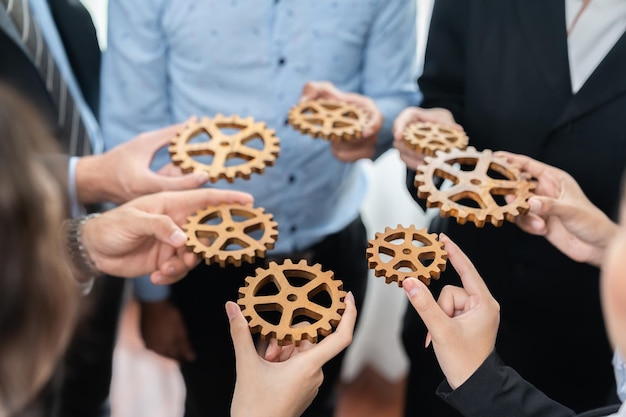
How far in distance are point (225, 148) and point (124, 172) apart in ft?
0.63

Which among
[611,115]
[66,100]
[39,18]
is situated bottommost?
[66,100]

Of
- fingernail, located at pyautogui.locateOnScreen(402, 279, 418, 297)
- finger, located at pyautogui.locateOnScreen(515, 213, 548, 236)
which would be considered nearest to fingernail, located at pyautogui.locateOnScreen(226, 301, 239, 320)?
fingernail, located at pyautogui.locateOnScreen(402, 279, 418, 297)

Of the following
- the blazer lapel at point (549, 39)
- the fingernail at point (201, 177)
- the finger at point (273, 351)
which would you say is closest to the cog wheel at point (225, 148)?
the fingernail at point (201, 177)

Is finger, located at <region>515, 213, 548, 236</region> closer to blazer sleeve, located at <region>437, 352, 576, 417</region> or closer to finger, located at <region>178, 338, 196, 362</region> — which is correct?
blazer sleeve, located at <region>437, 352, 576, 417</region>

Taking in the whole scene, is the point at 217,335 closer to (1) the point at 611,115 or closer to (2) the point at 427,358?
(2) the point at 427,358

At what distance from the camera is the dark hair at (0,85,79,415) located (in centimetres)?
60

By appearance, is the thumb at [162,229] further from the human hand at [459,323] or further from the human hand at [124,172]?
the human hand at [459,323]

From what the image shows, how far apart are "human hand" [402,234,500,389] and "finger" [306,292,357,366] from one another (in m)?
0.08

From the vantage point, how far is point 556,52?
0.93 meters

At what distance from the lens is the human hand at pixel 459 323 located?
70 cm

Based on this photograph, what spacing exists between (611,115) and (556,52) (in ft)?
0.43

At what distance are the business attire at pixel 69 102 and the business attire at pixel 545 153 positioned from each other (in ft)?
1.73

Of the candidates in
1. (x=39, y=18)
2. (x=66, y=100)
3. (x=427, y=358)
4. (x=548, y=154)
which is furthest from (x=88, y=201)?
(x=548, y=154)

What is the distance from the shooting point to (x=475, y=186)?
0.88m
